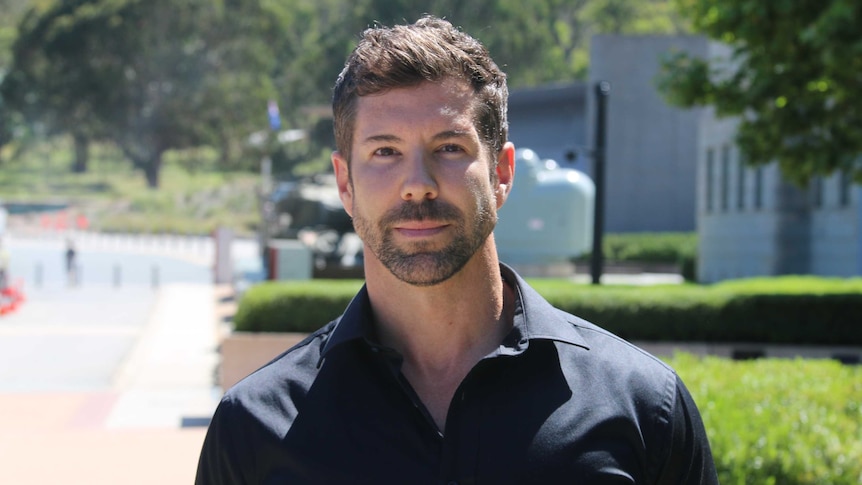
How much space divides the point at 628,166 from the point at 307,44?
48388mm

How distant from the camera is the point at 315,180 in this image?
33875 millimetres

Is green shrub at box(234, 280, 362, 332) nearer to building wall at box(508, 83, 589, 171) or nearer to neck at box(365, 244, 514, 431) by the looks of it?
neck at box(365, 244, 514, 431)

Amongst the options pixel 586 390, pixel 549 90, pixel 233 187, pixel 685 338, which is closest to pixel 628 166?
pixel 549 90

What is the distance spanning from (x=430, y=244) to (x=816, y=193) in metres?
27.1

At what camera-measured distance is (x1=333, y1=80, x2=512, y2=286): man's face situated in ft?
7.07

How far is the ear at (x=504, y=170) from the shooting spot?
7.78ft

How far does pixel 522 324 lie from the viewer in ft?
7.32

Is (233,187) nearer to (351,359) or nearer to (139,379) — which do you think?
(139,379)

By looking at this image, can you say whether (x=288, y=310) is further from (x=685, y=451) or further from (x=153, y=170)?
(x=153, y=170)

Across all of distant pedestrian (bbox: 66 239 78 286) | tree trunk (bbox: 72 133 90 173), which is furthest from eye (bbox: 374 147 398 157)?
tree trunk (bbox: 72 133 90 173)

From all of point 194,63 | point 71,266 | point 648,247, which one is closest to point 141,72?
point 194,63

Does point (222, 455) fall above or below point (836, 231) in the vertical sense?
below

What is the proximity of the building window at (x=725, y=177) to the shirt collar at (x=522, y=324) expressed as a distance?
30167 mm

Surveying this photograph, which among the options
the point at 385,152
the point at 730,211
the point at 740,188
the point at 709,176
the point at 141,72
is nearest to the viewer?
the point at 385,152
